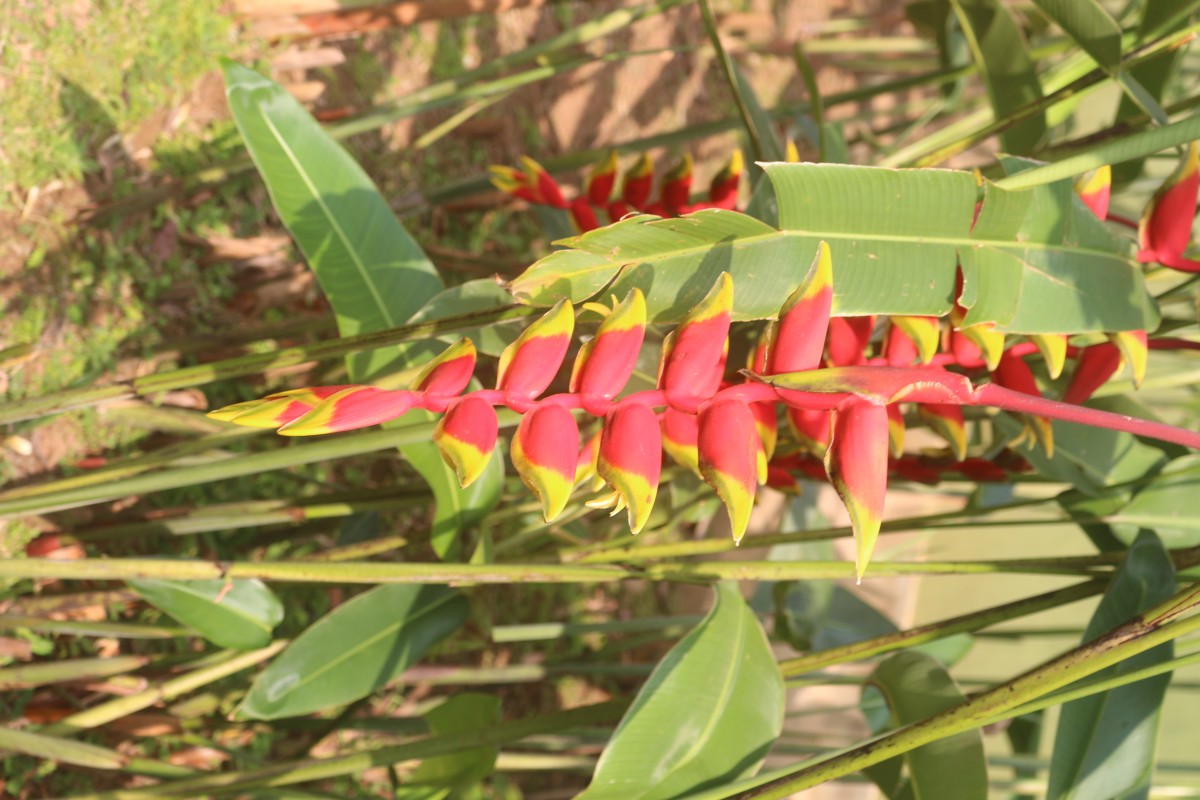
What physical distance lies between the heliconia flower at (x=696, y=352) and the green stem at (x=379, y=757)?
0.38 meters

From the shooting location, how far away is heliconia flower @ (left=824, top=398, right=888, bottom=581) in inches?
17.7

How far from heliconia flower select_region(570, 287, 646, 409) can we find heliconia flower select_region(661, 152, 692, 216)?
0.48 m

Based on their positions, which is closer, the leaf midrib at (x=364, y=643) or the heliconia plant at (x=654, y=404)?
the heliconia plant at (x=654, y=404)

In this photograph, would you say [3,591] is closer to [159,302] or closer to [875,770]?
[159,302]

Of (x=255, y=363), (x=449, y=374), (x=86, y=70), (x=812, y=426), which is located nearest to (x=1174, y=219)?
(x=812, y=426)

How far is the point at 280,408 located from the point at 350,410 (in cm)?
3

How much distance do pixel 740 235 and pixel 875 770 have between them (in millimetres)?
476

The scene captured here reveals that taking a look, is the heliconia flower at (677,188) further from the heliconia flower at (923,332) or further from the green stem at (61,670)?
the green stem at (61,670)

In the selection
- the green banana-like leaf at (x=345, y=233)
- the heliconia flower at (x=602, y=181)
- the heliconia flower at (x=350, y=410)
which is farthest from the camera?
the heliconia flower at (x=602, y=181)

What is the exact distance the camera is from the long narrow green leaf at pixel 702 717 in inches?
25.5

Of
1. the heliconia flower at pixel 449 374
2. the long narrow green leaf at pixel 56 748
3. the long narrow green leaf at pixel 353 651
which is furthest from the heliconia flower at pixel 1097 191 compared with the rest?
the long narrow green leaf at pixel 56 748

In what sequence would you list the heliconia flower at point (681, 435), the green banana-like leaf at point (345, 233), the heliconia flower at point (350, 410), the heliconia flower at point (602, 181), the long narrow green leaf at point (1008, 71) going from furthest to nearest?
the heliconia flower at point (602, 181)
the long narrow green leaf at point (1008, 71)
the green banana-like leaf at point (345, 233)
the heliconia flower at point (681, 435)
the heliconia flower at point (350, 410)

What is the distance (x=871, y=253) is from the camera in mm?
581

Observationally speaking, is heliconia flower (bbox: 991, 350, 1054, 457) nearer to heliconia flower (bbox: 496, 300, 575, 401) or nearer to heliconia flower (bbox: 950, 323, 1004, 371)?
heliconia flower (bbox: 950, 323, 1004, 371)
